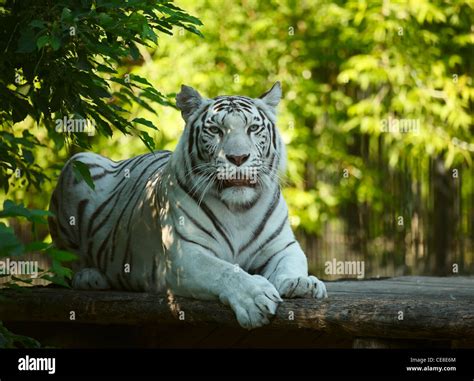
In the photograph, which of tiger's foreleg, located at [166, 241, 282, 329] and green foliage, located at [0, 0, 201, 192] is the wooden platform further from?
green foliage, located at [0, 0, 201, 192]

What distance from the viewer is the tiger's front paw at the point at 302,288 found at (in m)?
3.59

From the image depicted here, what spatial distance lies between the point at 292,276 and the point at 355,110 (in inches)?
193

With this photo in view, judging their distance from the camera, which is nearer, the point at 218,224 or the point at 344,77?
the point at 218,224

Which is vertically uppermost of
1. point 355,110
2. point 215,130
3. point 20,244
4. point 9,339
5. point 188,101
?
point 355,110

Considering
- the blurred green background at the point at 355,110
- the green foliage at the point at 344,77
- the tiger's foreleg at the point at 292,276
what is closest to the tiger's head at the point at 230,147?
the tiger's foreleg at the point at 292,276

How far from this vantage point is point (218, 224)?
13.2 feet

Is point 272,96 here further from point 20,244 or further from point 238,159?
point 20,244

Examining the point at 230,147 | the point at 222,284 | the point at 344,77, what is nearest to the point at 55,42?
the point at 230,147

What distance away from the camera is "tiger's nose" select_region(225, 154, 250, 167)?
382 cm

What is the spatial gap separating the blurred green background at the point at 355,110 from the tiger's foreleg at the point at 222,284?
12.9 ft

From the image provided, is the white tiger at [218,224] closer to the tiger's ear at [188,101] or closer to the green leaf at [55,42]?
the tiger's ear at [188,101]

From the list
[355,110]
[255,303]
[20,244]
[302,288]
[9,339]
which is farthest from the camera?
[355,110]

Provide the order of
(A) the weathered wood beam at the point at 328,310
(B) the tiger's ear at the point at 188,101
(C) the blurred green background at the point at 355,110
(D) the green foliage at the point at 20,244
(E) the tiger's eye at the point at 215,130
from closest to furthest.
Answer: (D) the green foliage at the point at 20,244 → (A) the weathered wood beam at the point at 328,310 → (E) the tiger's eye at the point at 215,130 → (B) the tiger's ear at the point at 188,101 → (C) the blurred green background at the point at 355,110

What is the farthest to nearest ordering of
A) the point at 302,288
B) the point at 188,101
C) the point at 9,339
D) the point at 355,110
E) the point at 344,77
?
the point at 355,110, the point at 344,77, the point at 188,101, the point at 302,288, the point at 9,339
